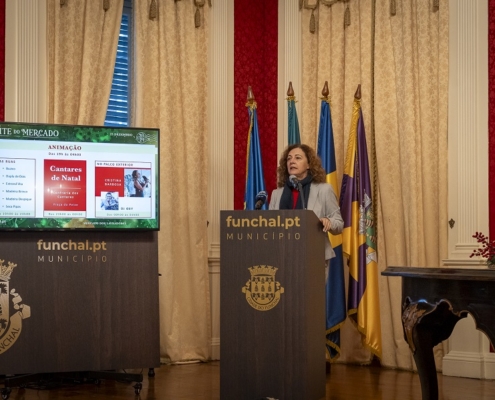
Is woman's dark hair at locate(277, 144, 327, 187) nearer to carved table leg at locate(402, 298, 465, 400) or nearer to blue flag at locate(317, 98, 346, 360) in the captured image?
blue flag at locate(317, 98, 346, 360)

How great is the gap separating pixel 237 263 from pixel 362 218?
6.35 ft

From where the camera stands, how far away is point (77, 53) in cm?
602

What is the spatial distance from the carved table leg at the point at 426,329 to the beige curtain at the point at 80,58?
3.24 m

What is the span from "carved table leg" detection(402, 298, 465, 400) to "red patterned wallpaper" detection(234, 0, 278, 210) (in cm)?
329

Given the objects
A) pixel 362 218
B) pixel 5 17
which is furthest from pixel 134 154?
pixel 362 218

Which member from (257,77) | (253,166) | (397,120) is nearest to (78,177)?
(253,166)

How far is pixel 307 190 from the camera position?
17.7ft

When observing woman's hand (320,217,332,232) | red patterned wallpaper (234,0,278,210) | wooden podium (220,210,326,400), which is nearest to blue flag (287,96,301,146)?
red patterned wallpaper (234,0,278,210)

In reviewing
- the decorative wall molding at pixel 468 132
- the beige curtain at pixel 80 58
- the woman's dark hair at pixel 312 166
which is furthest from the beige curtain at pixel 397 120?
the beige curtain at pixel 80 58

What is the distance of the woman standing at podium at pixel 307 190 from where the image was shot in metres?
5.33

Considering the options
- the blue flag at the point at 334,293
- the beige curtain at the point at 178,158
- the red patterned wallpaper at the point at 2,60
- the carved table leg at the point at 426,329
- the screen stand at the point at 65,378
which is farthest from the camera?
the beige curtain at the point at 178,158

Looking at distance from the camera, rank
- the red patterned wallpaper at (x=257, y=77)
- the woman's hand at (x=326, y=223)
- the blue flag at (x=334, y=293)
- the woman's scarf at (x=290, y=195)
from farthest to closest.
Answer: the red patterned wallpaper at (x=257, y=77)
the blue flag at (x=334, y=293)
the woman's scarf at (x=290, y=195)
the woman's hand at (x=326, y=223)

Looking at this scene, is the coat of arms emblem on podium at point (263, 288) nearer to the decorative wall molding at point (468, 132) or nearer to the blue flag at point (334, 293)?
the blue flag at point (334, 293)

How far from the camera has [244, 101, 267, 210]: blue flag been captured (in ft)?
20.7
